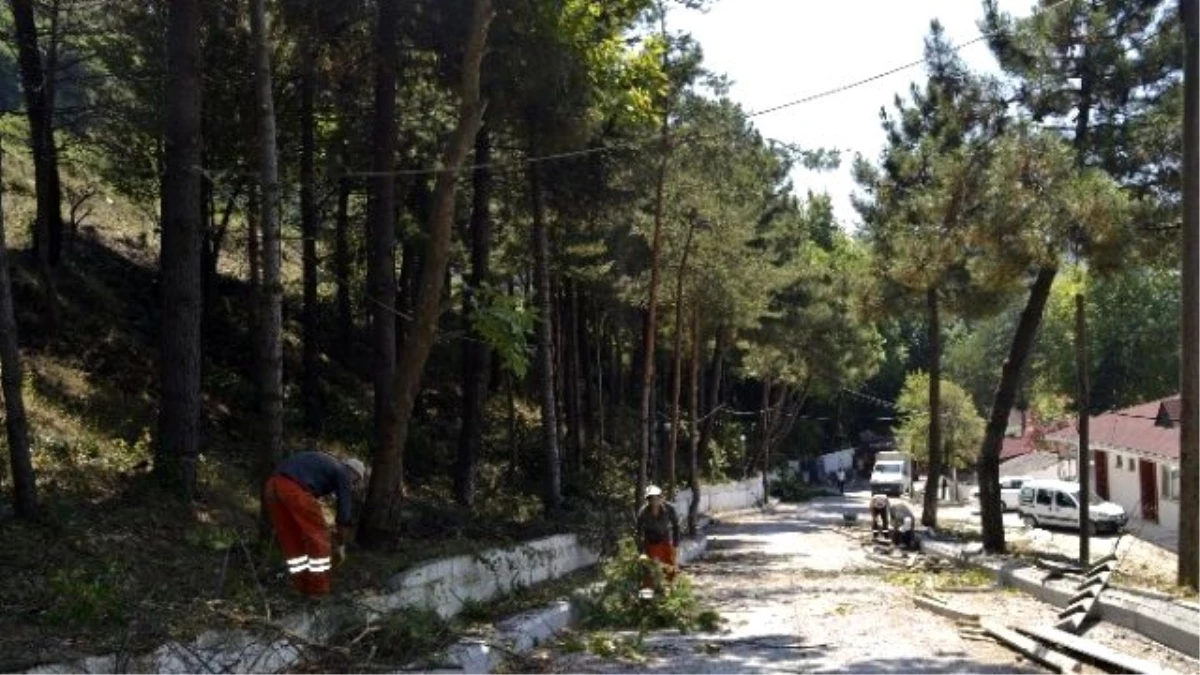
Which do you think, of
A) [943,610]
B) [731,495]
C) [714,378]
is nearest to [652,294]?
[943,610]

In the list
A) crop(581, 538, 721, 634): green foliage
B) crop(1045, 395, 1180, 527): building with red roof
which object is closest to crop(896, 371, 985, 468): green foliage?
crop(1045, 395, 1180, 527): building with red roof

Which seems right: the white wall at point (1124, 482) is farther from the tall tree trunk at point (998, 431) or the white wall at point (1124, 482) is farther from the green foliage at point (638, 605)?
the green foliage at point (638, 605)

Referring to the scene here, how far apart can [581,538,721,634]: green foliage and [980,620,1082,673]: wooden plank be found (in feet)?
11.1

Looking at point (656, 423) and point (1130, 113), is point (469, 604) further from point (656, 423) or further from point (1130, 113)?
point (656, 423)

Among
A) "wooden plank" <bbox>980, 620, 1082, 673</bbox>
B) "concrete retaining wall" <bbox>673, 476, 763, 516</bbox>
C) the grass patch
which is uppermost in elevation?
"wooden plank" <bbox>980, 620, 1082, 673</bbox>

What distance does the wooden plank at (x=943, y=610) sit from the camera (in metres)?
13.1

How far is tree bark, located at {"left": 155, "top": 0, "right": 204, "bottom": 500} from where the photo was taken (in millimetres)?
13320

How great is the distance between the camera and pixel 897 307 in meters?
34.8

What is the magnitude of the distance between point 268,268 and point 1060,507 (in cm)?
3839

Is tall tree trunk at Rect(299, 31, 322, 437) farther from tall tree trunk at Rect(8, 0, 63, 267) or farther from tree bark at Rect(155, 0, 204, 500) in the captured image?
tree bark at Rect(155, 0, 204, 500)

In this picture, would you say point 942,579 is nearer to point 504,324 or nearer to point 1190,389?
point 1190,389

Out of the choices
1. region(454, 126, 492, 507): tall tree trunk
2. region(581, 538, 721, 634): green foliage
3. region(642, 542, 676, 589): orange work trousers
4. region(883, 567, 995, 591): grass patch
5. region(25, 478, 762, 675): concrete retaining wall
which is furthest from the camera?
region(454, 126, 492, 507): tall tree trunk

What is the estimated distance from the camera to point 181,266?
44.0 ft

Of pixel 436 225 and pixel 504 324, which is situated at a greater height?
pixel 436 225
